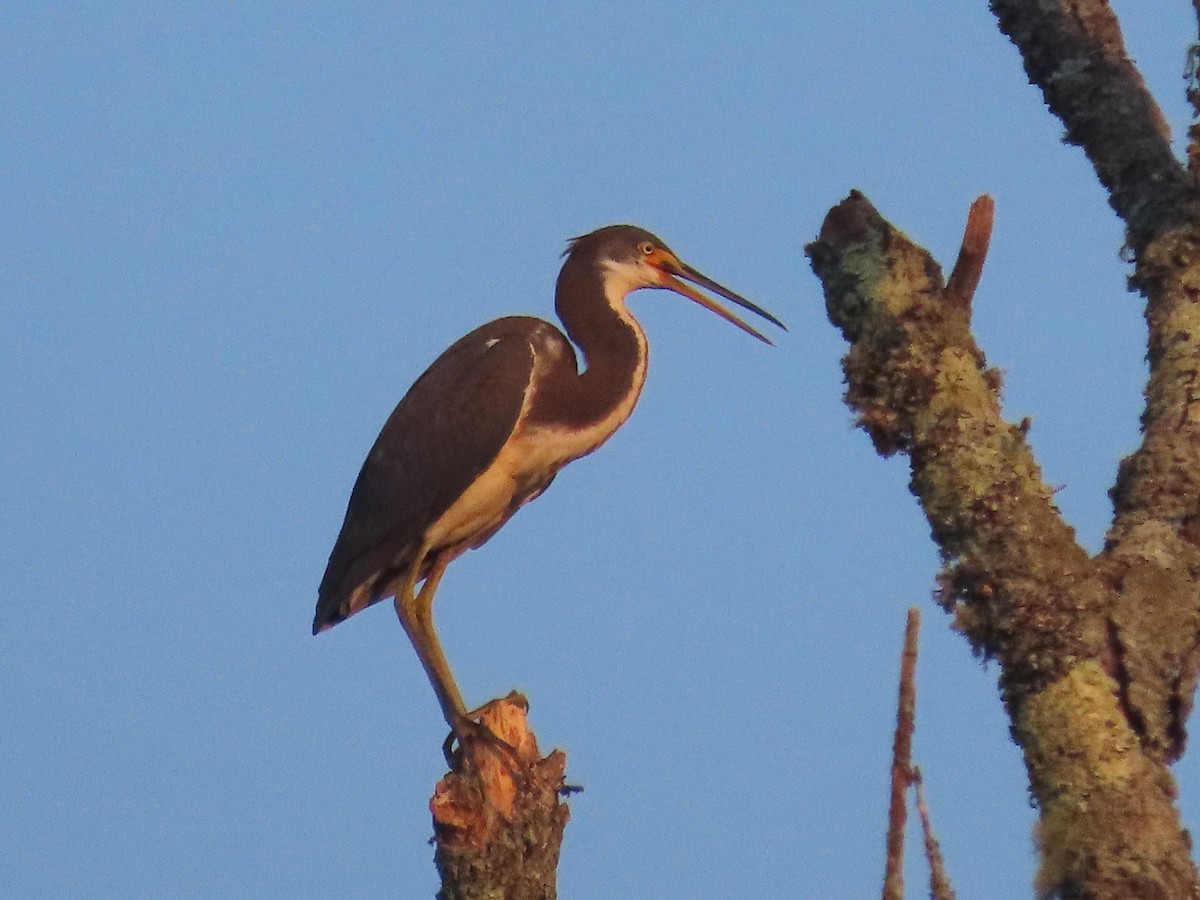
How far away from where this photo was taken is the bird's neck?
17.4 ft

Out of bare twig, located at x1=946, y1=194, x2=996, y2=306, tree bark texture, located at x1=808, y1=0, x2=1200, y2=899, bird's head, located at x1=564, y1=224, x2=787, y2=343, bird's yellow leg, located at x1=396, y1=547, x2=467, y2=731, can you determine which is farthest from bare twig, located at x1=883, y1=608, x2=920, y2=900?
bird's head, located at x1=564, y1=224, x2=787, y2=343

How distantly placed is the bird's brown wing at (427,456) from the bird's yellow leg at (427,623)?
0.09 metres

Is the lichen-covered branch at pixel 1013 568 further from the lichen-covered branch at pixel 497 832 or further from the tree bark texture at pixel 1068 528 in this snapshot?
the lichen-covered branch at pixel 497 832

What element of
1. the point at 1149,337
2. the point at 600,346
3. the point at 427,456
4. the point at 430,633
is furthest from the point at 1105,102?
the point at 430,633

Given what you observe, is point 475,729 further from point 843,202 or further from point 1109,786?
point 1109,786

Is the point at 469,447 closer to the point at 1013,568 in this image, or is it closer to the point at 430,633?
the point at 430,633

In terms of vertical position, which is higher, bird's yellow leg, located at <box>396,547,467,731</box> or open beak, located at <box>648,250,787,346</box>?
open beak, located at <box>648,250,787,346</box>

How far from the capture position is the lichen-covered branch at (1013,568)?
2.82m

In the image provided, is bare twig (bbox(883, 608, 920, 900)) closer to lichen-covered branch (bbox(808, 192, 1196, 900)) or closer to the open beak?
lichen-covered branch (bbox(808, 192, 1196, 900))

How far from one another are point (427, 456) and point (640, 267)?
1.02m

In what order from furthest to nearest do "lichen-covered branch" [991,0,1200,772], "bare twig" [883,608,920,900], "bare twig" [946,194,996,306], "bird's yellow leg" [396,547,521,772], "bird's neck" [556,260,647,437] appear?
"bird's neck" [556,260,647,437]
"bird's yellow leg" [396,547,521,772]
"bare twig" [946,194,996,306]
"lichen-covered branch" [991,0,1200,772]
"bare twig" [883,608,920,900]

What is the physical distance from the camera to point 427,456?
17.3 ft

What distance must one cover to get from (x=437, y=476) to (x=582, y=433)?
0.45 metres

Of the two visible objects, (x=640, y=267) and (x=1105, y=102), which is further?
(x=640, y=267)
